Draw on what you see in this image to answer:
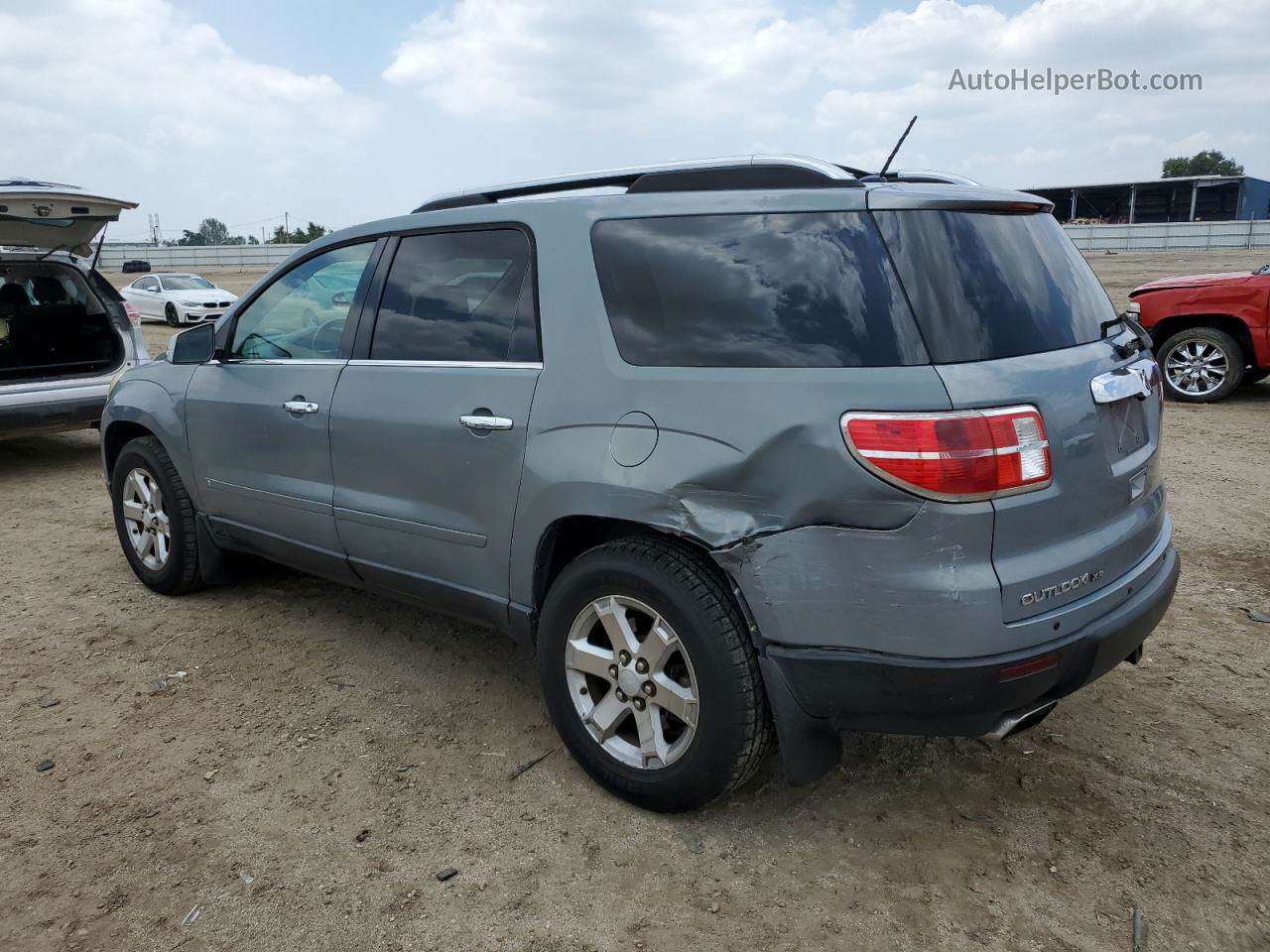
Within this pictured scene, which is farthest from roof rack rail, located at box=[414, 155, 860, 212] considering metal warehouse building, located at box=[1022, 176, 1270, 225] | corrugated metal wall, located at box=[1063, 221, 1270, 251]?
metal warehouse building, located at box=[1022, 176, 1270, 225]

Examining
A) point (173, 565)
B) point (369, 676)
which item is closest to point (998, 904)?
point (369, 676)

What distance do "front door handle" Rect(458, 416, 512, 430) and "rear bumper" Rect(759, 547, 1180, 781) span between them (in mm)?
1115

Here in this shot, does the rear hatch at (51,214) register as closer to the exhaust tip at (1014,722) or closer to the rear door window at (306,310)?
the rear door window at (306,310)

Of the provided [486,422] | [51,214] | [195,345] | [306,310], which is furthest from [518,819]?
[51,214]

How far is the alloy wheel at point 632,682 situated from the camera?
2.71m

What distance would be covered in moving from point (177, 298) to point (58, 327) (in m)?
14.3

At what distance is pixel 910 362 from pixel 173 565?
3783 millimetres

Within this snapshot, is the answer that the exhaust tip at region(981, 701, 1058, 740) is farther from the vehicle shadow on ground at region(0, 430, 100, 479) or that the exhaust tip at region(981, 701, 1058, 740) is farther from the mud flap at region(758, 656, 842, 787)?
the vehicle shadow on ground at region(0, 430, 100, 479)

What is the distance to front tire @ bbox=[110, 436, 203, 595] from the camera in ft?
15.0

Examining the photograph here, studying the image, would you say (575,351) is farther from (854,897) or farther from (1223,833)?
(1223,833)

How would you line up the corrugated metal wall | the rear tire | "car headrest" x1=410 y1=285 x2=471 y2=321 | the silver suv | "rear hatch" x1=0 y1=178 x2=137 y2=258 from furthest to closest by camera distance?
the corrugated metal wall < the rear tire < the silver suv < "rear hatch" x1=0 y1=178 x2=137 y2=258 < "car headrest" x1=410 y1=285 x2=471 y2=321

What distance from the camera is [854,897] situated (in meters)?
2.51

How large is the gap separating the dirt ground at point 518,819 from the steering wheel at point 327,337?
1300mm

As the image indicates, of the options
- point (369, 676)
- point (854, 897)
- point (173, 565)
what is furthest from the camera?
point (173, 565)
